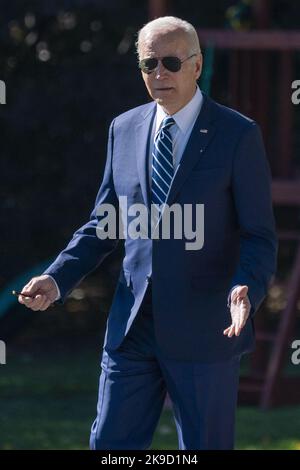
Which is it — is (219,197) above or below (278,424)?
above

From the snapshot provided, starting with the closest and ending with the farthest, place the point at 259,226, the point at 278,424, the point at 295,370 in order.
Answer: the point at 259,226 → the point at 278,424 → the point at 295,370

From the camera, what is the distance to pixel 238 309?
4.64 metres

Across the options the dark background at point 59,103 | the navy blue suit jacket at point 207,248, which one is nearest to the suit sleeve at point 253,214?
the navy blue suit jacket at point 207,248

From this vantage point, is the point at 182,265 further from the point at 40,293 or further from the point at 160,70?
the point at 160,70

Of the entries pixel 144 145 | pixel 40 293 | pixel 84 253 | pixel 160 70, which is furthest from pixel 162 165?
pixel 40 293

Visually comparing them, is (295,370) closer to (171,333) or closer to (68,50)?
(68,50)

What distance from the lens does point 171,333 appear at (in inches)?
192

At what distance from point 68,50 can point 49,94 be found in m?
0.56

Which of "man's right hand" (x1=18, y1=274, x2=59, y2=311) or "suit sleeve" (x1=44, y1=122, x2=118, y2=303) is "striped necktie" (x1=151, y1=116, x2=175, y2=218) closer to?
"suit sleeve" (x1=44, y1=122, x2=118, y2=303)

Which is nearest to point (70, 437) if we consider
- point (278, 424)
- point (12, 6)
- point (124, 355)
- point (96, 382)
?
point (278, 424)

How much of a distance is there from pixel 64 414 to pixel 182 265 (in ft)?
14.2

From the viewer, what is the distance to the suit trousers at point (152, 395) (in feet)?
16.0

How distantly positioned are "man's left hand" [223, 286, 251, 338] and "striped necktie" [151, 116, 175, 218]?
0.43 metres

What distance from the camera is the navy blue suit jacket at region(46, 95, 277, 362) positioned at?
4820 mm
